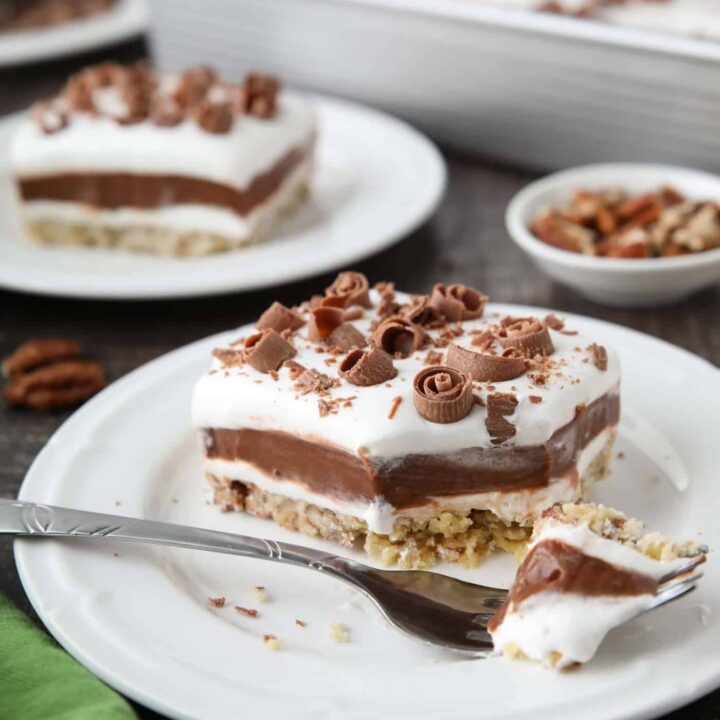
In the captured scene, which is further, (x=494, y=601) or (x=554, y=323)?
(x=554, y=323)

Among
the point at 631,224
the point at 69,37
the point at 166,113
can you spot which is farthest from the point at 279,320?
the point at 69,37

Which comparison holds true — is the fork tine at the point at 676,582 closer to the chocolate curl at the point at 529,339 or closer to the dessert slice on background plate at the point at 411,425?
the dessert slice on background plate at the point at 411,425

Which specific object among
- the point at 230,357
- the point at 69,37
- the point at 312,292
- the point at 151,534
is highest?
the point at 230,357

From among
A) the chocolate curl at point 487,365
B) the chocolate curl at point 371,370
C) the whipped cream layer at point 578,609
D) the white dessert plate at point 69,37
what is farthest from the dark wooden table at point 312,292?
the white dessert plate at point 69,37

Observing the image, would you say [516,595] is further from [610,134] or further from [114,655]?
[610,134]

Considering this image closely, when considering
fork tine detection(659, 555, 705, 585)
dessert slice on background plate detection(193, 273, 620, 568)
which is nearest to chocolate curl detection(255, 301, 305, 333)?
dessert slice on background plate detection(193, 273, 620, 568)

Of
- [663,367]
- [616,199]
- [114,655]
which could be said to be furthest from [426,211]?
[114,655]

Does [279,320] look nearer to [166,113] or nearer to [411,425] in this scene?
[411,425]
